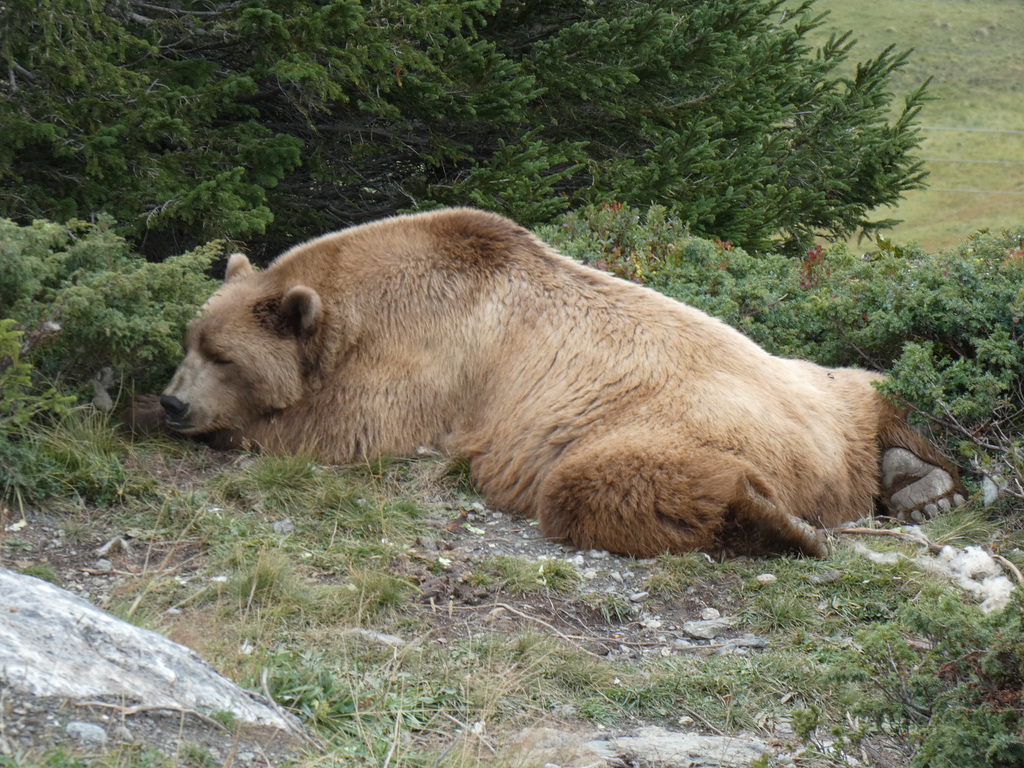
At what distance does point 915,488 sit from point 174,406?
4.35m

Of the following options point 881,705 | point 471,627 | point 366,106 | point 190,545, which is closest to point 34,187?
point 366,106

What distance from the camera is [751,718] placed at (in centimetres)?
374

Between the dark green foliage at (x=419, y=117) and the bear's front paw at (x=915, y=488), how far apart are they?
440cm

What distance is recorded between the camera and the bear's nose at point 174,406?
19.7ft

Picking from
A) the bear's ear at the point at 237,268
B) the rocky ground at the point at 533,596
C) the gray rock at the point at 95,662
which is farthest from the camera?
the bear's ear at the point at 237,268

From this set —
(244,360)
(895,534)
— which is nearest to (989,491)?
(895,534)

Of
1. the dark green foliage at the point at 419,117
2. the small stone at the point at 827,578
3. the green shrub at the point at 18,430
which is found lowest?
the small stone at the point at 827,578

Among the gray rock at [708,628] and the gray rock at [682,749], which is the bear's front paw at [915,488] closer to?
the gray rock at [708,628]

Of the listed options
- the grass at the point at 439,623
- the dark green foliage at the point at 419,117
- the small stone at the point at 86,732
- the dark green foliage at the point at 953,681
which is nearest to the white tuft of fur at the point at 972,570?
the grass at the point at 439,623

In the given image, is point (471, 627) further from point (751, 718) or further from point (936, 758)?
point (936, 758)

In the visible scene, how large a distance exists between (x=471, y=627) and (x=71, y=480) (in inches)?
85.9

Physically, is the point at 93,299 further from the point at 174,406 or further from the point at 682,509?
the point at 682,509

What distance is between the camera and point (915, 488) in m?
6.07

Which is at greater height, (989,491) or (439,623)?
(989,491)
